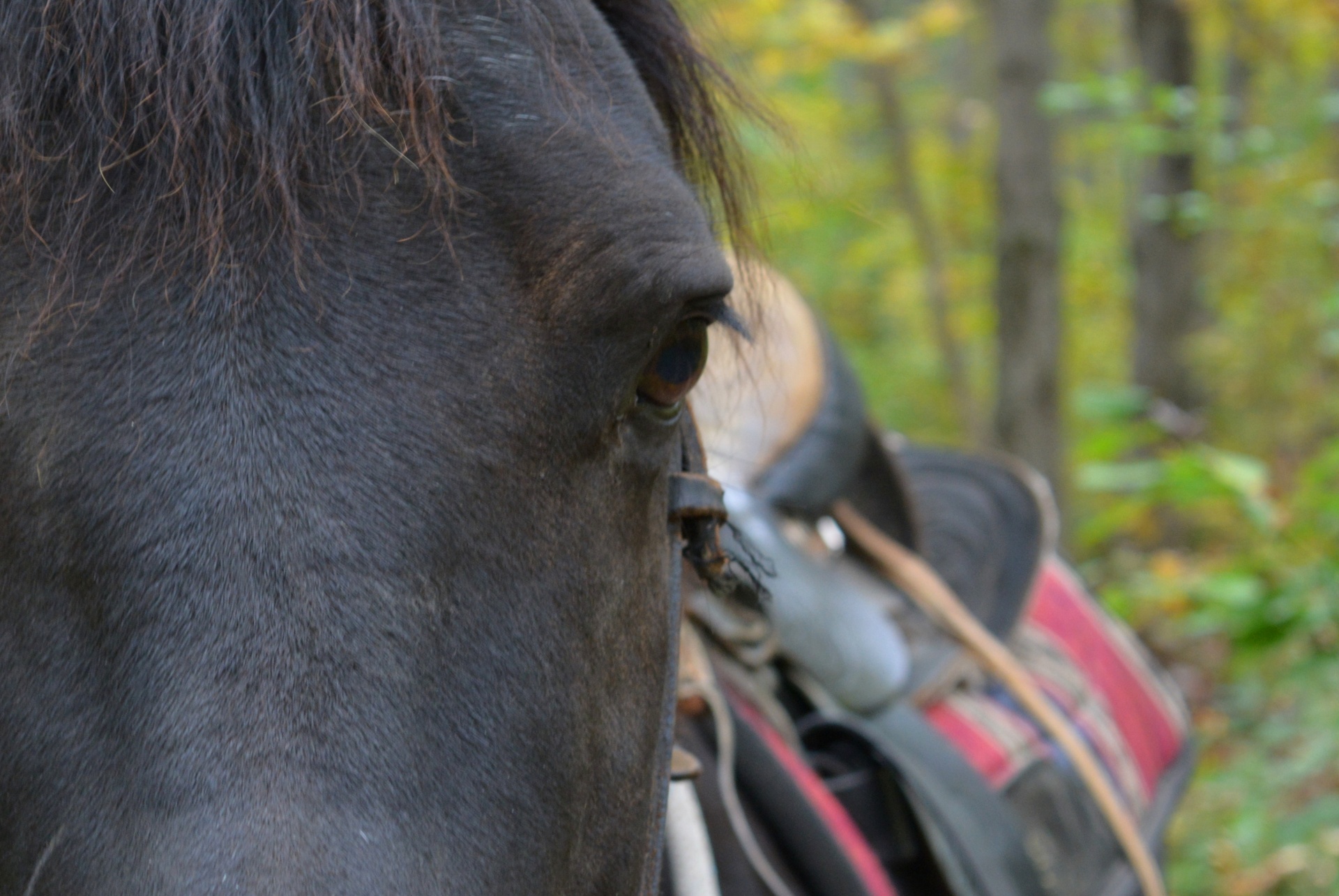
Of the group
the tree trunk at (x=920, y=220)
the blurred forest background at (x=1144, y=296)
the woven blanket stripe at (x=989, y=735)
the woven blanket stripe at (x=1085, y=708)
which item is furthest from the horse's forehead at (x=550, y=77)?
the tree trunk at (x=920, y=220)

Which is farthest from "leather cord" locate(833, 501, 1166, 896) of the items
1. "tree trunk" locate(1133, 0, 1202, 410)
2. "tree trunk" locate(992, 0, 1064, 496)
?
"tree trunk" locate(1133, 0, 1202, 410)

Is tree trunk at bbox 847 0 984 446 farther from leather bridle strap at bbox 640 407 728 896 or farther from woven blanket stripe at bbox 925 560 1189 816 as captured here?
leather bridle strap at bbox 640 407 728 896

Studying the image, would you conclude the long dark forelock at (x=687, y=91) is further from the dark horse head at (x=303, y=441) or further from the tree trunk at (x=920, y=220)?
the tree trunk at (x=920, y=220)

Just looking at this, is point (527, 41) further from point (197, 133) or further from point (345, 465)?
point (345, 465)

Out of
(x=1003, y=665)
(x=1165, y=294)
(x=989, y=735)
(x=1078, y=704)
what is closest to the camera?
(x=989, y=735)

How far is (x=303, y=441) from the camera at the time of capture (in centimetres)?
85

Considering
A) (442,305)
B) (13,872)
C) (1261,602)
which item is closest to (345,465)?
(442,305)

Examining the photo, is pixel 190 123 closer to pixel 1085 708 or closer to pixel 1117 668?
pixel 1085 708

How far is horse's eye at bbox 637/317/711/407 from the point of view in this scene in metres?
1.07

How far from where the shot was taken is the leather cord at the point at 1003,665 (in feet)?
7.82

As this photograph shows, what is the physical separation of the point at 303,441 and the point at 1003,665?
6.19 feet

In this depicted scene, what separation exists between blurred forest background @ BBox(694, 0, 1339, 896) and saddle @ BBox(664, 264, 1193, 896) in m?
0.37

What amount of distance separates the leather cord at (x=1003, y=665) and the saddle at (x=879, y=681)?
0.10 ft

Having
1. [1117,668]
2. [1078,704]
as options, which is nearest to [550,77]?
[1078,704]
